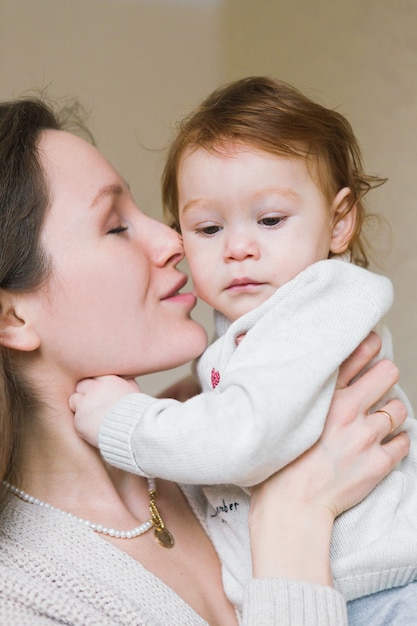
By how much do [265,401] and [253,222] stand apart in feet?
1.48

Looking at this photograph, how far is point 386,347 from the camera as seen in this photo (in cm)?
173

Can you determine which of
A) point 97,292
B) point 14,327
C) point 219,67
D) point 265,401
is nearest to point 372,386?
point 265,401

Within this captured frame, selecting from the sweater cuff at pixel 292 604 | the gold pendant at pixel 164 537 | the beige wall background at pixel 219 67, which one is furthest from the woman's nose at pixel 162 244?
the beige wall background at pixel 219 67

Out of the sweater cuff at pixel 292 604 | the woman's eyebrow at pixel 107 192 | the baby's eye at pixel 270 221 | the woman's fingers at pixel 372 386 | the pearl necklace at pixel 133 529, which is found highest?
the woman's eyebrow at pixel 107 192

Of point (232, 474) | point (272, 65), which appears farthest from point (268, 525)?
point (272, 65)

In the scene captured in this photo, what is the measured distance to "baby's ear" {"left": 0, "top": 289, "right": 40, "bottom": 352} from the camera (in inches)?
62.4

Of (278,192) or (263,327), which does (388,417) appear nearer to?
(263,327)

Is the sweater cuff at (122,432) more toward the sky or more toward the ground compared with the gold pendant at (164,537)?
more toward the sky

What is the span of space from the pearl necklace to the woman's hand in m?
0.23

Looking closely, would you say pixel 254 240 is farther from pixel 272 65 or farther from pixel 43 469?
pixel 272 65

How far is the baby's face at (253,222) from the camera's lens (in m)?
1.63

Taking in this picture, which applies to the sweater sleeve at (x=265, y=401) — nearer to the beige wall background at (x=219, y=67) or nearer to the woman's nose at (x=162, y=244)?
the woman's nose at (x=162, y=244)

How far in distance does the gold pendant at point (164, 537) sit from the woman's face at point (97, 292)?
310 mm

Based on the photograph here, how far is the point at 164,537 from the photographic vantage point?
1.63 m
